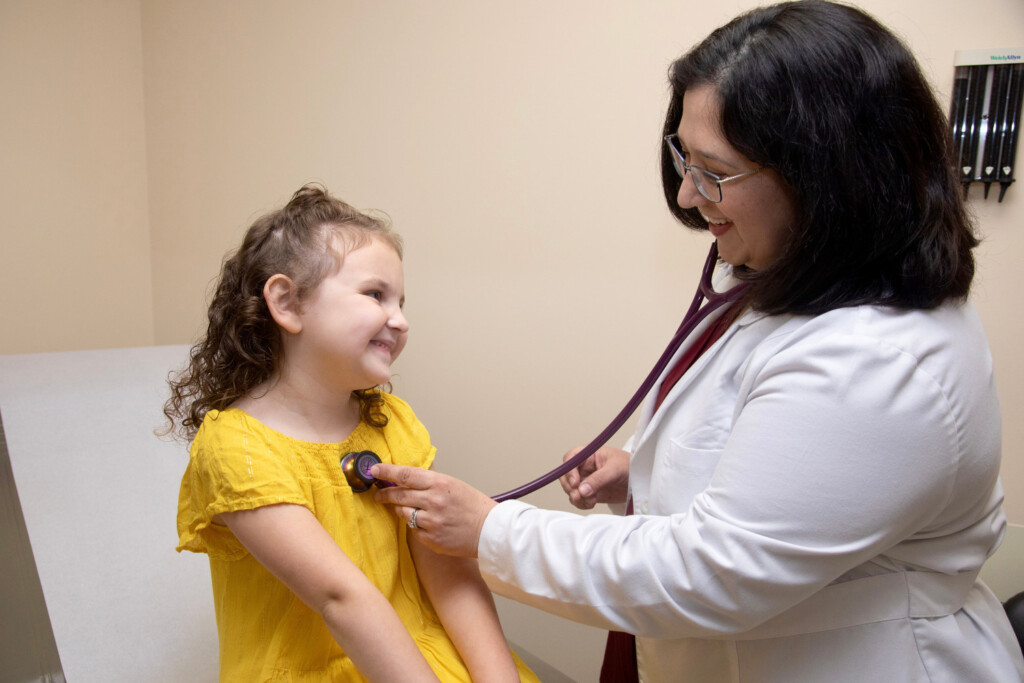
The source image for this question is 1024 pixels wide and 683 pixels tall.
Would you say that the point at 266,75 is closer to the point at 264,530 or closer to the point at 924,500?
the point at 264,530

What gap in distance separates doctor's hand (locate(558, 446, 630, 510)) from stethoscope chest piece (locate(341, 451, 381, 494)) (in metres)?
0.45

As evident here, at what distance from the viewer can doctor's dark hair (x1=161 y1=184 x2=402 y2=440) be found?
1089 mm

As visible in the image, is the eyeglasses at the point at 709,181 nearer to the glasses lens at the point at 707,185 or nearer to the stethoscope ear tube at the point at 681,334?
the glasses lens at the point at 707,185

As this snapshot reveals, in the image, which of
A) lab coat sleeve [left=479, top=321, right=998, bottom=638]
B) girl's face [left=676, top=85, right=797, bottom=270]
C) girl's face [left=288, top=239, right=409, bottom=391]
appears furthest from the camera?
girl's face [left=288, top=239, right=409, bottom=391]

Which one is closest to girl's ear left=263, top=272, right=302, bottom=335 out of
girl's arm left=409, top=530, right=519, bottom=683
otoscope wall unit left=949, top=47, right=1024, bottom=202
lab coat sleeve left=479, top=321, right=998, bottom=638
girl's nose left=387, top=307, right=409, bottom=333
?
girl's nose left=387, top=307, right=409, bottom=333

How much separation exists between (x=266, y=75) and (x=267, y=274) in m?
2.10

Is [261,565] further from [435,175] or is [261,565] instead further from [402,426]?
[435,175]

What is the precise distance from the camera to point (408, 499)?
1059mm

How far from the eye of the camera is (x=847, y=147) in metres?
0.88

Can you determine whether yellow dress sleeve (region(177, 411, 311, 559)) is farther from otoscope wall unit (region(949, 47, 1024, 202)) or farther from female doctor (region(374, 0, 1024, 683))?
otoscope wall unit (region(949, 47, 1024, 202))

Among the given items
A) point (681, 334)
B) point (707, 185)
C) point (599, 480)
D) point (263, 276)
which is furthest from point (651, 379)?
point (263, 276)

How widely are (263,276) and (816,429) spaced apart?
0.77 m

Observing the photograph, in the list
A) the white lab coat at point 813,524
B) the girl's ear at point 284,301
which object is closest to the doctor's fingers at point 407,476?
the white lab coat at point 813,524

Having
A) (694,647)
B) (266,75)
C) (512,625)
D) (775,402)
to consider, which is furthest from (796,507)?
(266,75)
